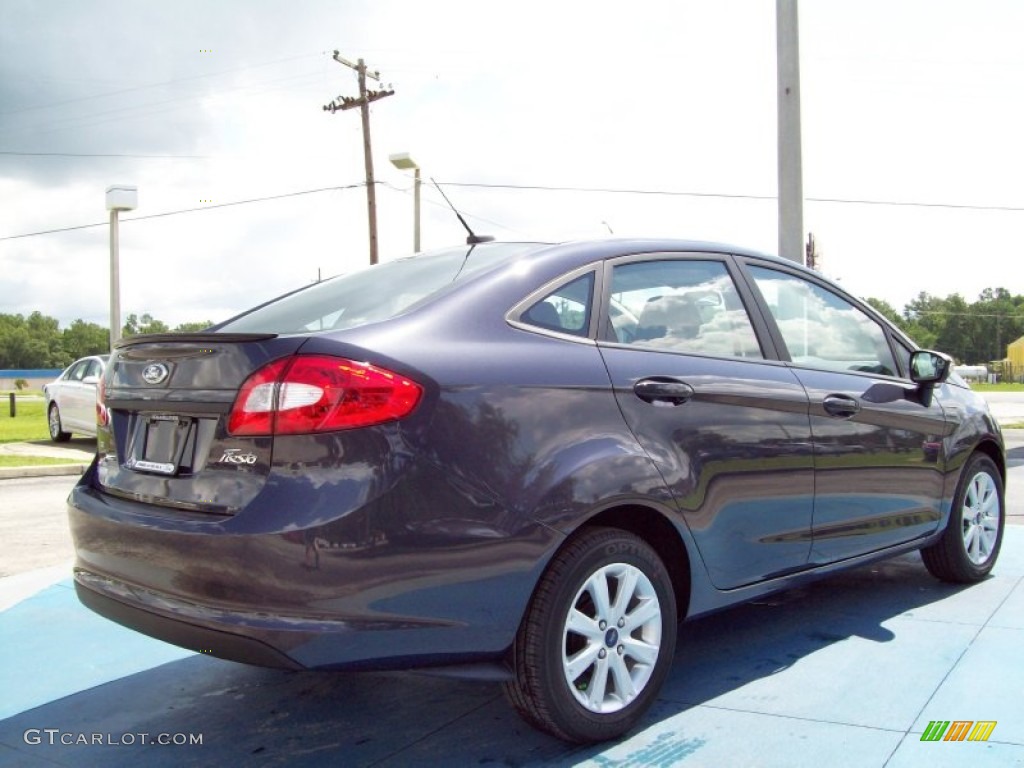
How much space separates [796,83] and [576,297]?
26.9 ft

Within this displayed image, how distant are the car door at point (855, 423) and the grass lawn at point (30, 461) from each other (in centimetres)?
1077

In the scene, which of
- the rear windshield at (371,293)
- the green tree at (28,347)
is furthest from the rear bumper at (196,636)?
the green tree at (28,347)

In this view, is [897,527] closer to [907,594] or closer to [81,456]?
[907,594]

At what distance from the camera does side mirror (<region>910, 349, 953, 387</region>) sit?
4.42m

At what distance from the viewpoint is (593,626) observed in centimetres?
283

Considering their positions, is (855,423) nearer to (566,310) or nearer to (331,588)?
(566,310)

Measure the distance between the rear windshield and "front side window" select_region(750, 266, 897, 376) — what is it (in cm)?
121

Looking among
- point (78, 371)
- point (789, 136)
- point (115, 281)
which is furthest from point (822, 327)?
point (115, 281)

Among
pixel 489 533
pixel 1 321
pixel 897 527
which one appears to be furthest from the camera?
pixel 1 321

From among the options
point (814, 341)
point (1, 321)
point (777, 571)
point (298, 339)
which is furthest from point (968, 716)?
point (1, 321)

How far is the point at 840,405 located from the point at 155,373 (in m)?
2.62

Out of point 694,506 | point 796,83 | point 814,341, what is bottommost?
point 694,506

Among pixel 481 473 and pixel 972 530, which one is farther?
pixel 972 530

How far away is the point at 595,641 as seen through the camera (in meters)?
2.83
